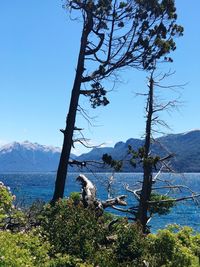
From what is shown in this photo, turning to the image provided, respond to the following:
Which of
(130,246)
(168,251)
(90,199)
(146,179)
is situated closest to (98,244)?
(130,246)

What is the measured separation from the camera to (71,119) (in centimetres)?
2097

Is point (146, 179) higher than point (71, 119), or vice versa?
point (71, 119)

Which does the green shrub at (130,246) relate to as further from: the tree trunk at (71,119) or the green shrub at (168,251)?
the tree trunk at (71,119)

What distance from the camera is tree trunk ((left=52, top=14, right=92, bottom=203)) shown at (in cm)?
2030

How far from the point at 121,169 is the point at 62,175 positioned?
131 inches

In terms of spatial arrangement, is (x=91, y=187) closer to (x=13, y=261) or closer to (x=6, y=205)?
(x=6, y=205)

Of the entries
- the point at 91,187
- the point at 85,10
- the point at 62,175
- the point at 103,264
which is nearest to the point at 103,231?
the point at 103,264

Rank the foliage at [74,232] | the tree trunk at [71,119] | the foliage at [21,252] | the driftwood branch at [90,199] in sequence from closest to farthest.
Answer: the foliage at [21,252]
the foliage at [74,232]
the driftwood branch at [90,199]
the tree trunk at [71,119]

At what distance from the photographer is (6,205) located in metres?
13.0

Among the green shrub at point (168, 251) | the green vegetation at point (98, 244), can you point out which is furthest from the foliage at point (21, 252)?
the green shrub at point (168, 251)

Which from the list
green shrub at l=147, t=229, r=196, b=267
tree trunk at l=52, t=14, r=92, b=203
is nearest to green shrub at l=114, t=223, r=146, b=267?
green shrub at l=147, t=229, r=196, b=267

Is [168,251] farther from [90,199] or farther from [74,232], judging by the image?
[90,199]

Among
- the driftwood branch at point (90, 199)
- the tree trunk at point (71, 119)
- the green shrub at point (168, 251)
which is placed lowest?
the green shrub at point (168, 251)

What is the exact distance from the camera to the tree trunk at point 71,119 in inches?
799
